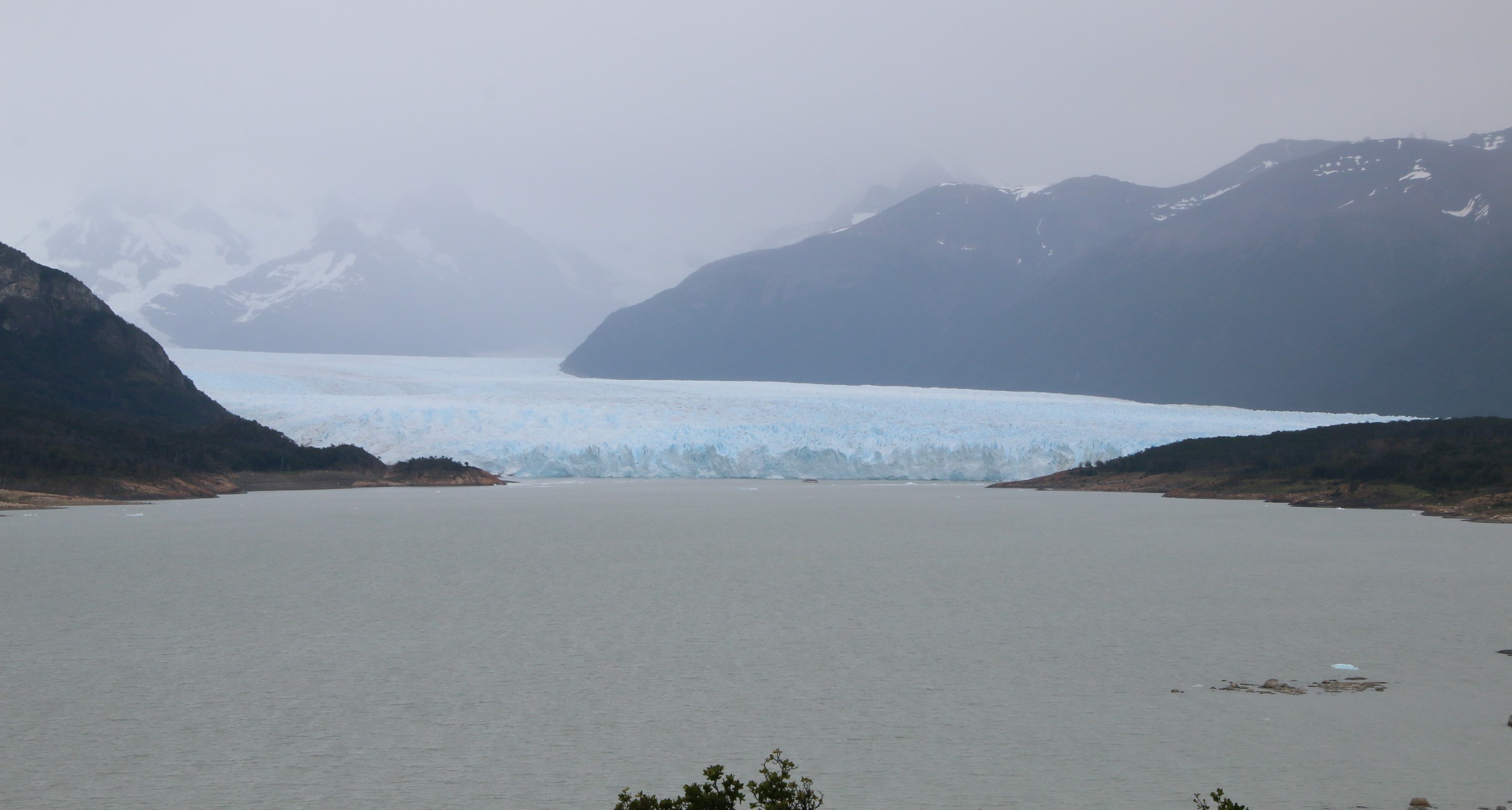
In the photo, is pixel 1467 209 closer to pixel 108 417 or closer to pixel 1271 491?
pixel 1271 491

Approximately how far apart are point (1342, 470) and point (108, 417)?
30217 millimetres

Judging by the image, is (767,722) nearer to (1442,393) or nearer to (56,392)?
(56,392)

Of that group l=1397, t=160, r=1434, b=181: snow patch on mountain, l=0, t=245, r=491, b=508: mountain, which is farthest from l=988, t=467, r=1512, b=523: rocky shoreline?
l=1397, t=160, r=1434, b=181: snow patch on mountain

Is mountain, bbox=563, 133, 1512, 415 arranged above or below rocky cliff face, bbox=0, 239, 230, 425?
above

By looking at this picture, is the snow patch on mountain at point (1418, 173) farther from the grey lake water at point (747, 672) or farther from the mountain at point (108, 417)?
the grey lake water at point (747, 672)

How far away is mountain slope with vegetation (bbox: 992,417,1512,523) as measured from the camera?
2422cm

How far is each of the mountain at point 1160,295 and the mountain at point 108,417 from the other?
51933 millimetres

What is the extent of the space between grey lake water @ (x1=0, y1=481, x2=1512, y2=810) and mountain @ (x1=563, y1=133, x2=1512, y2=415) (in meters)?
70.3

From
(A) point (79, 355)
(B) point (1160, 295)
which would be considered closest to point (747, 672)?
(A) point (79, 355)

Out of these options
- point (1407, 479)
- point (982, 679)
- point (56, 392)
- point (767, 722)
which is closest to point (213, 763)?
point (767, 722)

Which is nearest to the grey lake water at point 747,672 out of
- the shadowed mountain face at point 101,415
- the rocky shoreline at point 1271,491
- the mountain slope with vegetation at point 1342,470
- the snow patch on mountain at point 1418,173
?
the rocky shoreline at point 1271,491

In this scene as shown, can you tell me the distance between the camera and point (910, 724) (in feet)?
20.6

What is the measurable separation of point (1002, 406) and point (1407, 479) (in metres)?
15.7

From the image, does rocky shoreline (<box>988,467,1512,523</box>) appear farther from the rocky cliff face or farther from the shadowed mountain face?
the rocky cliff face
